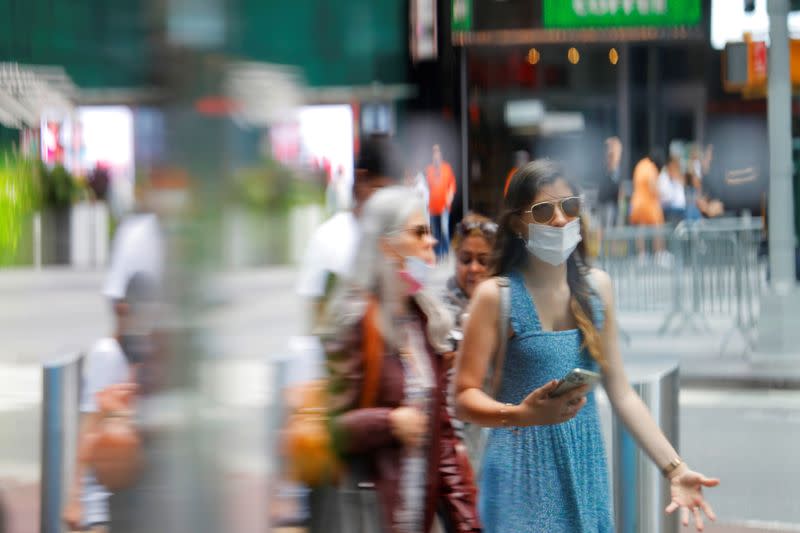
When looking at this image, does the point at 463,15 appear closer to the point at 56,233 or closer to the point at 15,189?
the point at 15,189

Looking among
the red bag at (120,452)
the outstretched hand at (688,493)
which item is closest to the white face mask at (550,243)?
the outstretched hand at (688,493)

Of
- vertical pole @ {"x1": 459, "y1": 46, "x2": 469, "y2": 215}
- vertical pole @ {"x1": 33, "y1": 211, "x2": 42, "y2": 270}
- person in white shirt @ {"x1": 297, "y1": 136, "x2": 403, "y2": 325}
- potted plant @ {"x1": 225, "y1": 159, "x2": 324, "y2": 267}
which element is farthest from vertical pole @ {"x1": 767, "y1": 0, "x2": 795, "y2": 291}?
vertical pole @ {"x1": 459, "y1": 46, "x2": 469, "y2": 215}

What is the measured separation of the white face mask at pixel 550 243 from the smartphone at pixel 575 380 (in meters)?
0.53

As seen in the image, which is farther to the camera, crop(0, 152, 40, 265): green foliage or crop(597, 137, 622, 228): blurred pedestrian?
crop(597, 137, 622, 228): blurred pedestrian

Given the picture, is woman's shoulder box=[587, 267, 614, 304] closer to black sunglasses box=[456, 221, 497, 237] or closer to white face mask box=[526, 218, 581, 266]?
white face mask box=[526, 218, 581, 266]

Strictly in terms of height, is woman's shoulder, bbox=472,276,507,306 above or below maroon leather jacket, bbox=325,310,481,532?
above

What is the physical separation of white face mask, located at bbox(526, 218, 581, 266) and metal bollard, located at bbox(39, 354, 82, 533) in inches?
87.7

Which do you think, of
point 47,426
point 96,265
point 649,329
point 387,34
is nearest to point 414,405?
point 387,34

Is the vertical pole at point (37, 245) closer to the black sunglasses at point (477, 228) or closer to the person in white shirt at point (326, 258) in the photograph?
the black sunglasses at point (477, 228)

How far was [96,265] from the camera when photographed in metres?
18.9

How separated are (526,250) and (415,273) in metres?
0.33

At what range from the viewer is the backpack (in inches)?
118

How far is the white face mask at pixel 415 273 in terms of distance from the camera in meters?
3.49

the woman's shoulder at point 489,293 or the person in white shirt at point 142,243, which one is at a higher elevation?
the person in white shirt at point 142,243
